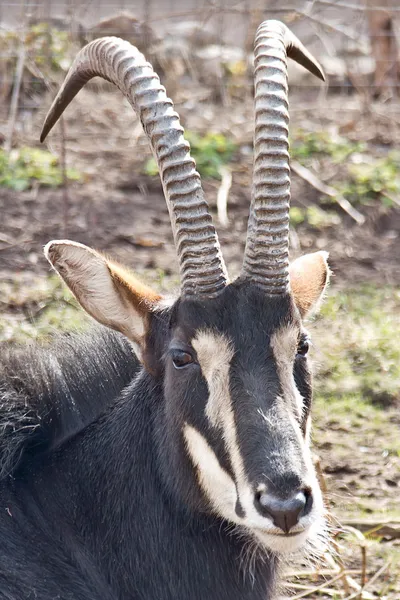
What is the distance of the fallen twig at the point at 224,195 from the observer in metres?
10.4

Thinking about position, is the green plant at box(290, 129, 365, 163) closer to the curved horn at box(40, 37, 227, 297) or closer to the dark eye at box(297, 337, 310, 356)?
the curved horn at box(40, 37, 227, 297)

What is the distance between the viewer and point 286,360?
4555mm

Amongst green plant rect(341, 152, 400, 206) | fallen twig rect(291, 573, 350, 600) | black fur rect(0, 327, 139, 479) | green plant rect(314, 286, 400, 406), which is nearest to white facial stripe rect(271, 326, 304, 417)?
black fur rect(0, 327, 139, 479)

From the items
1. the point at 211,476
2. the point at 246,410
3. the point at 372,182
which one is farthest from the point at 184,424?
the point at 372,182

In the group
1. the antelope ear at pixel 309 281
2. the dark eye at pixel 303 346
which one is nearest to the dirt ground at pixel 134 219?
the antelope ear at pixel 309 281

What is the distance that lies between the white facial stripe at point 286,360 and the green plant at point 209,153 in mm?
6926

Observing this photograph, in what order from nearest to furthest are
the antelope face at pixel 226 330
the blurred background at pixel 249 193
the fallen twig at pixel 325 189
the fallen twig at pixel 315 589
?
the antelope face at pixel 226 330 < the fallen twig at pixel 315 589 < the blurred background at pixel 249 193 < the fallen twig at pixel 325 189

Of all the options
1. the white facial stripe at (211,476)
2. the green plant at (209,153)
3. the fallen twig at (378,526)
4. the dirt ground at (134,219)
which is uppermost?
the green plant at (209,153)

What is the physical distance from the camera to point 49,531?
16.3 feet

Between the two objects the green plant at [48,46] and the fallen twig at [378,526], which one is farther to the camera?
the green plant at [48,46]

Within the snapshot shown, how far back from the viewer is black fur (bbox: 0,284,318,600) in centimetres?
461

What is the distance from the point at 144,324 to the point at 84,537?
1007mm

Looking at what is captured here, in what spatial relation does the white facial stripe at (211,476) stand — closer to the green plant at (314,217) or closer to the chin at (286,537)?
the chin at (286,537)

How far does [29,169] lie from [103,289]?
6566 mm
